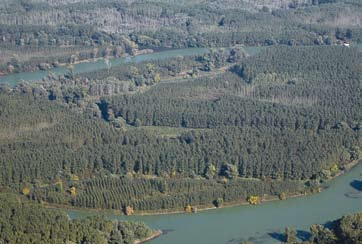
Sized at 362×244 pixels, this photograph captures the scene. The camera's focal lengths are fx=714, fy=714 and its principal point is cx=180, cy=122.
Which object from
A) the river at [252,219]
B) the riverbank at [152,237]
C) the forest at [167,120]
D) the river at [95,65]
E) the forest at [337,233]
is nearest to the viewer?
the forest at [337,233]

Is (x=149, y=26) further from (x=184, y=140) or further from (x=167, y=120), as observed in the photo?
(x=184, y=140)

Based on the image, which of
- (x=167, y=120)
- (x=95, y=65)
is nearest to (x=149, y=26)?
(x=95, y=65)

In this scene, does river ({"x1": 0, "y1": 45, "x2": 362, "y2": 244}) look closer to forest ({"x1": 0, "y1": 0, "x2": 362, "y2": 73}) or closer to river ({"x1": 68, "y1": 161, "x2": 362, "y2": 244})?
river ({"x1": 68, "y1": 161, "x2": 362, "y2": 244})

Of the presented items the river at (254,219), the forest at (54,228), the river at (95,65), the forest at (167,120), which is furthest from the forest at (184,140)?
the river at (95,65)

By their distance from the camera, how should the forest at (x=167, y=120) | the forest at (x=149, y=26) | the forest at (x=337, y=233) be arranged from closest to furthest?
the forest at (x=337, y=233), the forest at (x=167, y=120), the forest at (x=149, y=26)

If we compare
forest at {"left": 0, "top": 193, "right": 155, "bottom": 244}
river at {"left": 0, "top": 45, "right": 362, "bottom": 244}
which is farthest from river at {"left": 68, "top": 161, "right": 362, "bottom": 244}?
forest at {"left": 0, "top": 193, "right": 155, "bottom": 244}

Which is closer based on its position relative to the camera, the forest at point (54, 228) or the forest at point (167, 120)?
the forest at point (54, 228)

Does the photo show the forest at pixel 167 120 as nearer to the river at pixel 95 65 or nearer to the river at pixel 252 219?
the river at pixel 95 65

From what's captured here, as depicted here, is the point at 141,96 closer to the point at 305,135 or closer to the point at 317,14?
the point at 305,135
